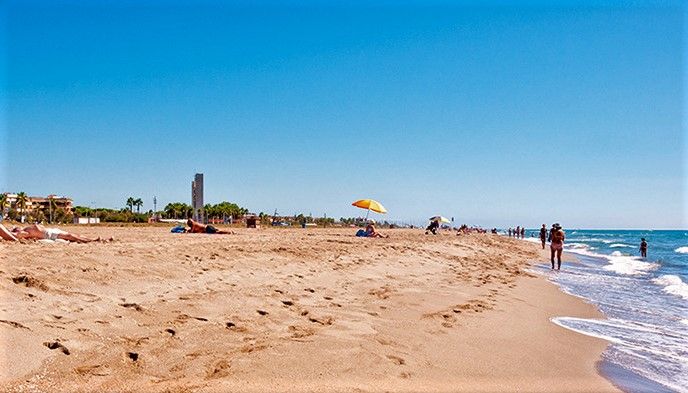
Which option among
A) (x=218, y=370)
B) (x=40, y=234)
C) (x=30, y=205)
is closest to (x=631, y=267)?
(x=40, y=234)

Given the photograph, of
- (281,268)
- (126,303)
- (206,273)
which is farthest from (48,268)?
(281,268)

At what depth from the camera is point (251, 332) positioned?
4.84 metres

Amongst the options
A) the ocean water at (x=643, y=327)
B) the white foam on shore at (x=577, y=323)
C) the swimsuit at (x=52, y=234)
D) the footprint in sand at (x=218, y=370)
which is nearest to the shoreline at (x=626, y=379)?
the ocean water at (x=643, y=327)

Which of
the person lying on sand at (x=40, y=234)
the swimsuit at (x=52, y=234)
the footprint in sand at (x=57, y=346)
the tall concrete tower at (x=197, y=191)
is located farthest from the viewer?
the tall concrete tower at (x=197, y=191)

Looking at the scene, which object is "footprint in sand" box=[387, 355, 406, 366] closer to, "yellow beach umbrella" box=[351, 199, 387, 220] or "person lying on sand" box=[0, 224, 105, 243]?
"person lying on sand" box=[0, 224, 105, 243]

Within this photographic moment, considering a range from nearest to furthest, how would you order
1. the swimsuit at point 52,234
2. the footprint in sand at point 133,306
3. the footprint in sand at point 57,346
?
the footprint in sand at point 57,346 → the footprint in sand at point 133,306 → the swimsuit at point 52,234

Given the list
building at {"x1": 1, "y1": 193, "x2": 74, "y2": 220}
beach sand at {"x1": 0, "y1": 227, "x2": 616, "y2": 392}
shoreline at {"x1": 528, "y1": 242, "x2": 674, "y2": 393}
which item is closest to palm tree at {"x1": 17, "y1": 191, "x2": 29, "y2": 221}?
building at {"x1": 1, "y1": 193, "x2": 74, "y2": 220}

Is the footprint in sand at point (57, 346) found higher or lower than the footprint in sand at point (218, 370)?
higher

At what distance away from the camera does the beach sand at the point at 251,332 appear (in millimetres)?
3615

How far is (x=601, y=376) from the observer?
15.0 ft

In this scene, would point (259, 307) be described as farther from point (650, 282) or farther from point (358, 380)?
point (650, 282)

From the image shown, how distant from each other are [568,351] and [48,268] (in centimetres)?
644

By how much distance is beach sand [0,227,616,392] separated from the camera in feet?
11.9

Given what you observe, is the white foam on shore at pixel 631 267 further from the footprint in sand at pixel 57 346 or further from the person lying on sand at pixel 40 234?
the footprint in sand at pixel 57 346
